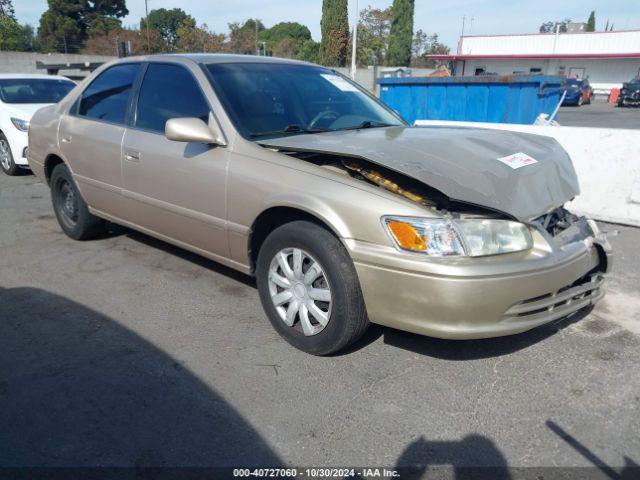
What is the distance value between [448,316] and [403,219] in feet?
1.72

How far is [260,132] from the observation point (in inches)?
139

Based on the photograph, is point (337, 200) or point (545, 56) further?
point (545, 56)

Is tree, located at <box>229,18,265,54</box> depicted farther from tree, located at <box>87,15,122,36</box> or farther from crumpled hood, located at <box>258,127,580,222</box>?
crumpled hood, located at <box>258,127,580,222</box>

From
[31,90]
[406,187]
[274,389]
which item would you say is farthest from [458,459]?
[31,90]

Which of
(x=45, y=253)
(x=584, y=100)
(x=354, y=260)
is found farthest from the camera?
(x=584, y=100)

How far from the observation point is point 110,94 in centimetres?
459

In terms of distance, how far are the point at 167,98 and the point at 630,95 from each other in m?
33.8

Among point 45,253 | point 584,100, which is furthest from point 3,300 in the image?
point 584,100

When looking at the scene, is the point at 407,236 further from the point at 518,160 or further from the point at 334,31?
the point at 334,31

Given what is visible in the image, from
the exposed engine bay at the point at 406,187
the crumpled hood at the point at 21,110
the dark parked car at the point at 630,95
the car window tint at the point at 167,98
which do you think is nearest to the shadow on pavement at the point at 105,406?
the exposed engine bay at the point at 406,187

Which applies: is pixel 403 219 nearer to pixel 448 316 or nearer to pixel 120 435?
pixel 448 316

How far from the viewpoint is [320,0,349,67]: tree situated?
38.1m

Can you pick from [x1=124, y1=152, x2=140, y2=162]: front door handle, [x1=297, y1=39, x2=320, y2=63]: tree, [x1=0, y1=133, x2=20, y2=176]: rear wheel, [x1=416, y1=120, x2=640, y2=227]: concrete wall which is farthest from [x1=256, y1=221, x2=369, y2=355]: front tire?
[x1=297, y1=39, x2=320, y2=63]: tree

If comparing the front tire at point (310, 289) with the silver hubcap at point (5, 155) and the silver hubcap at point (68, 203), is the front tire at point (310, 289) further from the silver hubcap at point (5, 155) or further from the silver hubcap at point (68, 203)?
the silver hubcap at point (5, 155)
